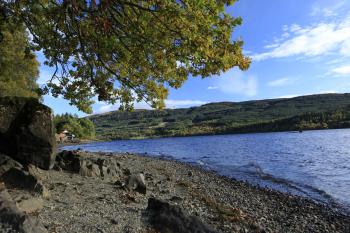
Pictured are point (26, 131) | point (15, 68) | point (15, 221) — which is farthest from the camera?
point (15, 68)

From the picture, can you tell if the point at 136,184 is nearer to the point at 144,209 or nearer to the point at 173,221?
the point at 144,209

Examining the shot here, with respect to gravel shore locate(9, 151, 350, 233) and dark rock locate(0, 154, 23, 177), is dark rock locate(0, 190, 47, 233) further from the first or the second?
dark rock locate(0, 154, 23, 177)

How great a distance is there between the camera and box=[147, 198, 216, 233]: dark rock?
43.0ft

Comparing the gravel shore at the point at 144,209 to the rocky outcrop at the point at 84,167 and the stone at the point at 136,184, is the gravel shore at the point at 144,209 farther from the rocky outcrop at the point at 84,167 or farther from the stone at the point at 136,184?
the stone at the point at 136,184

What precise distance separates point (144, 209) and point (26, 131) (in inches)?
304

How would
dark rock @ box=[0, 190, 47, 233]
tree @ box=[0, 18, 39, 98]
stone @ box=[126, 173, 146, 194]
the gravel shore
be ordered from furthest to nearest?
tree @ box=[0, 18, 39, 98]
stone @ box=[126, 173, 146, 194]
the gravel shore
dark rock @ box=[0, 190, 47, 233]

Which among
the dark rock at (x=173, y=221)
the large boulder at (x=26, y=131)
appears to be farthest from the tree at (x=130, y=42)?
the dark rock at (x=173, y=221)

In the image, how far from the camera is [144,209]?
15711mm

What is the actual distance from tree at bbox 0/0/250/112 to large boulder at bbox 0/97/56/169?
2044mm

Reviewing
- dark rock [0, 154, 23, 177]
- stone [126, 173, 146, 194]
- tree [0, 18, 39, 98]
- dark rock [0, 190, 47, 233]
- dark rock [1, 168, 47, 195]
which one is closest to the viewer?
dark rock [0, 190, 47, 233]

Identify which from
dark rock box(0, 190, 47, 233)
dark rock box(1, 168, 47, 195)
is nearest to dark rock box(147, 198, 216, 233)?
dark rock box(0, 190, 47, 233)

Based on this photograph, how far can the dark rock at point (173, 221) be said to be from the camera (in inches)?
516

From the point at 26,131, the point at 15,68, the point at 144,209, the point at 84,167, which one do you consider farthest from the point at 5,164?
the point at 15,68

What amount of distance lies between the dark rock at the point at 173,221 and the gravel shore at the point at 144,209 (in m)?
0.31
